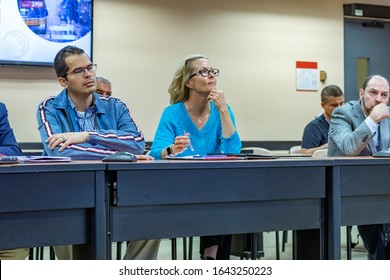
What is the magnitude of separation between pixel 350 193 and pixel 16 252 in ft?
4.65

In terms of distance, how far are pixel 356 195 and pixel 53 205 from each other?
3.84 ft

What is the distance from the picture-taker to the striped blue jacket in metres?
2.48

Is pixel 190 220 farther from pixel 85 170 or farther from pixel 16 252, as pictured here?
pixel 16 252

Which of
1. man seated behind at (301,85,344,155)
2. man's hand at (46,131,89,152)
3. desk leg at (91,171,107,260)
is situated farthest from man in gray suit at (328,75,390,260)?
desk leg at (91,171,107,260)

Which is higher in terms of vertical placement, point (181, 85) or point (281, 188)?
point (181, 85)

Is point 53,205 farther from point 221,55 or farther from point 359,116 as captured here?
point 221,55

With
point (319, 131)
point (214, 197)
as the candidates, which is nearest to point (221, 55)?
point (319, 131)

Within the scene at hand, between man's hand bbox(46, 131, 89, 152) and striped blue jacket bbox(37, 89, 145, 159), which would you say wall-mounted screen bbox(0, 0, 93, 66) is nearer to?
striped blue jacket bbox(37, 89, 145, 159)

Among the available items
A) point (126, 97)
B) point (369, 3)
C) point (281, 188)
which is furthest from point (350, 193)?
point (369, 3)

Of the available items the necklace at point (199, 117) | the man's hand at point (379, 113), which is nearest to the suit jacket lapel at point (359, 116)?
the man's hand at point (379, 113)

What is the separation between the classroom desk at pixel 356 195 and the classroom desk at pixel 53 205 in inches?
35.1

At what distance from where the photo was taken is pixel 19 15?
4844 mm

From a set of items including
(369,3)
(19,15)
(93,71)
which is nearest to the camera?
(93,71)

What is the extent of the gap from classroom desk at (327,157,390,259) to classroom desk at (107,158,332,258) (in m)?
0.05
